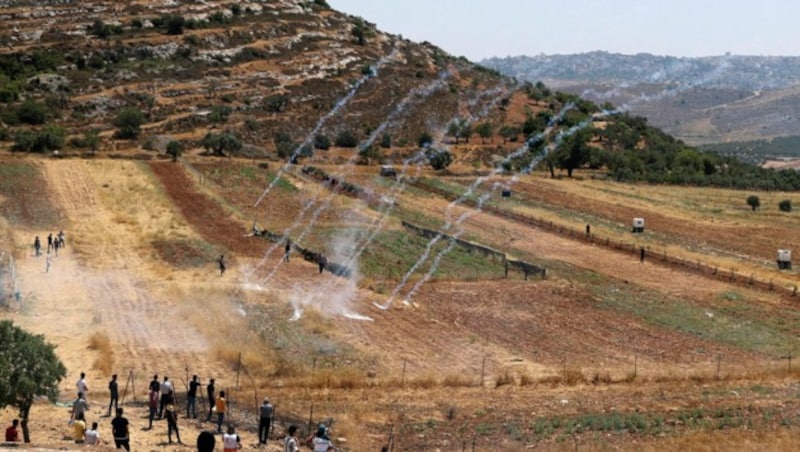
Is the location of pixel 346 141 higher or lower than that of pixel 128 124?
lower

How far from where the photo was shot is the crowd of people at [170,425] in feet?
74.3

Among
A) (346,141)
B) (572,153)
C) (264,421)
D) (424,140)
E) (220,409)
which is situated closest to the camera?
(264,421)

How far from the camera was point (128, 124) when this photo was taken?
9825cm

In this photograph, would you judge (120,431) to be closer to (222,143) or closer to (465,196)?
(465,196)

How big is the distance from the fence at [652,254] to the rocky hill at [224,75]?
35.0m

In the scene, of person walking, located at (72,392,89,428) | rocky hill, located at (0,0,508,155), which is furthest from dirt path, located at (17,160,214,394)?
rocky hill, located at (0,0,508,155)

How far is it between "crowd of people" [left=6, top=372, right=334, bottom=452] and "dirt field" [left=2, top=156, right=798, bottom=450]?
548mm

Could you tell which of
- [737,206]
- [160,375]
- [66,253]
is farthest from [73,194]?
[737,206]

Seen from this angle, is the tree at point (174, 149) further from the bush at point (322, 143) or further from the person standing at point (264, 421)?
the person standing at point (264, 421)

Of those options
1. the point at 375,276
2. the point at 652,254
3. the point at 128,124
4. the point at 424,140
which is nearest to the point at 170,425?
the point at 375,276

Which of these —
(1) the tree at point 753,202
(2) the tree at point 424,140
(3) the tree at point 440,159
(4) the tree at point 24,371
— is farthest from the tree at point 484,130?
(4) the tree at point 24,371

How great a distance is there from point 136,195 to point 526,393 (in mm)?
47904

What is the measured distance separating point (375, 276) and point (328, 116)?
67.7m

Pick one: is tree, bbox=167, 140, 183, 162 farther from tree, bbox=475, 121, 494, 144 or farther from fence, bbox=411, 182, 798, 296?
tree, bbox=475, 121, 494, 144
